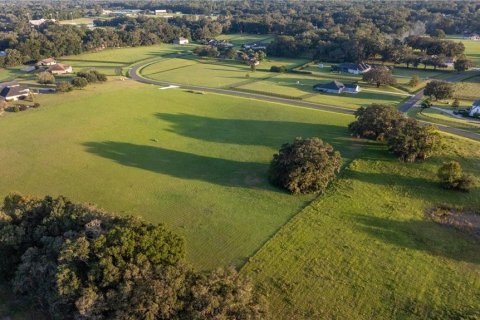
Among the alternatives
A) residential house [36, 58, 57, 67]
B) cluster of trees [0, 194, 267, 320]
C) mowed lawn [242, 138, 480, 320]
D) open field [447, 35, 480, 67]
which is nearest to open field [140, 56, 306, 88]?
residential house [36, 58, 57, 67]

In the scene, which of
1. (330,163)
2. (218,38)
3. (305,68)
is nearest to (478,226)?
(330,163)

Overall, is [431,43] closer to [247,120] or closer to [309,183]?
[247,120]

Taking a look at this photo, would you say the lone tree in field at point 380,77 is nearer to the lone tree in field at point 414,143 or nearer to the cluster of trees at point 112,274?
the lone tree in field at point 414,143

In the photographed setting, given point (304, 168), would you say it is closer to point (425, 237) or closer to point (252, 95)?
point (425, 237)

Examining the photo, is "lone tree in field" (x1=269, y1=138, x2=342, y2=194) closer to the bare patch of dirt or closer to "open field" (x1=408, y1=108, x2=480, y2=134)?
the bare patch of dirt

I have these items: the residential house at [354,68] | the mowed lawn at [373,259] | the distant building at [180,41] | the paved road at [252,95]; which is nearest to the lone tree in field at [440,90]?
the paved road at [252,95]

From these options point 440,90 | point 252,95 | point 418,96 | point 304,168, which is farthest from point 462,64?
point 304,168
